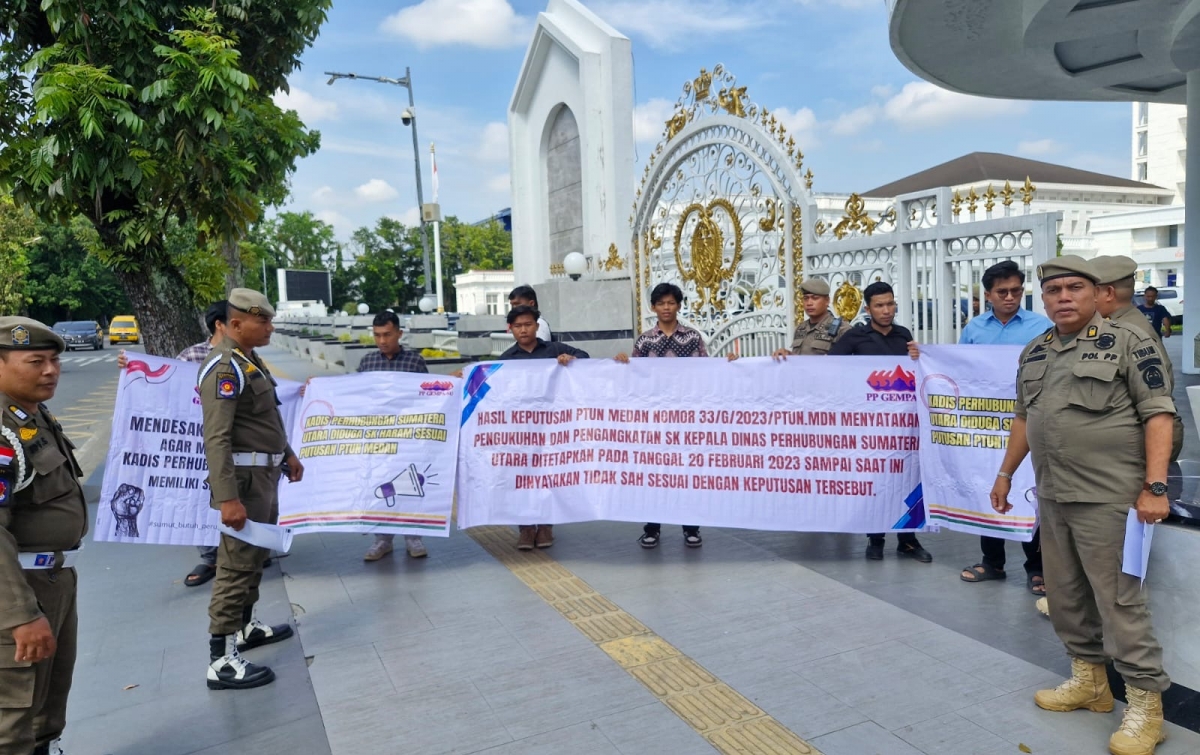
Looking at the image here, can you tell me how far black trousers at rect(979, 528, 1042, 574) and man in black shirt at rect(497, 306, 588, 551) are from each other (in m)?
2.74

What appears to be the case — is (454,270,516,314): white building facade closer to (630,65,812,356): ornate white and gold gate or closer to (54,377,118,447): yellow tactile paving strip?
(54,377,118,447): yellow tactile paving strip

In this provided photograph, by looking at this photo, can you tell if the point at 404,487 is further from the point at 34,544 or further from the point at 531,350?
the point at 34,544

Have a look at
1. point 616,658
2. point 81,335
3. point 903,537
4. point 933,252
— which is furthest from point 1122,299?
point 81,335

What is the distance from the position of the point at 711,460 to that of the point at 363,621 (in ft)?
7.57

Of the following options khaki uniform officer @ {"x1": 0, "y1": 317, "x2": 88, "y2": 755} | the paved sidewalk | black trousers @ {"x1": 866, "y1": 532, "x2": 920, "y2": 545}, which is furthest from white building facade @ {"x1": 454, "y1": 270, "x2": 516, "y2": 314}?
khaki uniform officer @ {"x1": 0, "y1": 317, "x2": 88, "y2": 755}

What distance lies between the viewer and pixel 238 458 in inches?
154

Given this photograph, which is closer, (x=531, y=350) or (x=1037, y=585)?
(x=1037, y=585)

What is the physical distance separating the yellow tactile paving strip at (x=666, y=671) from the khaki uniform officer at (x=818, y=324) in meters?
2.30

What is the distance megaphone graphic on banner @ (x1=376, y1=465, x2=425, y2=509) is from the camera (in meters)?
5.30

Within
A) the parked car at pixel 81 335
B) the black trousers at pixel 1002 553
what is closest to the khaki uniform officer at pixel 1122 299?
the black trousers at pixel 1002 553

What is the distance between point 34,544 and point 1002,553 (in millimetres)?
4673

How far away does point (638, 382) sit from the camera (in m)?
5.50

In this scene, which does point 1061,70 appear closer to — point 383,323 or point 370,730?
point 383,323

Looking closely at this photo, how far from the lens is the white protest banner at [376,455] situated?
5.29 meters
